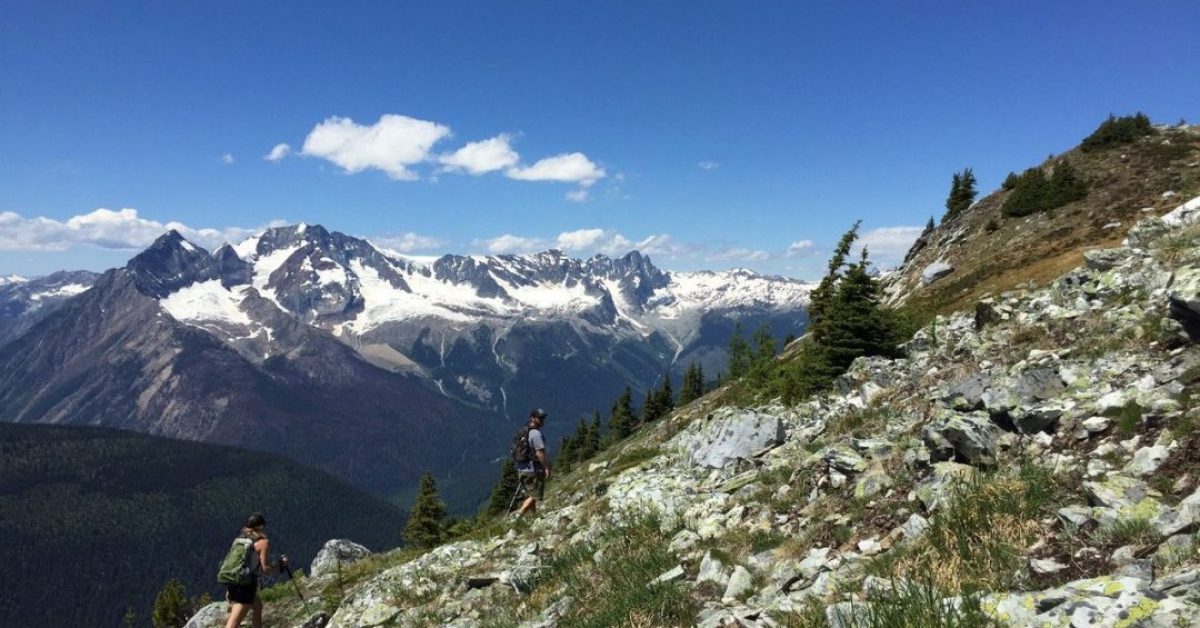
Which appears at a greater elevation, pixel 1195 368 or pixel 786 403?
pixel 1195 368

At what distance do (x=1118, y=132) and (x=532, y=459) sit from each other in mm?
57268

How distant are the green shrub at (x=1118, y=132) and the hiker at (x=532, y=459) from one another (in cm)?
5473

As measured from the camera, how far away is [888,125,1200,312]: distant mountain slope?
110 feet

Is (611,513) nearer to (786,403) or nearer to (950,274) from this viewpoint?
(786,403)

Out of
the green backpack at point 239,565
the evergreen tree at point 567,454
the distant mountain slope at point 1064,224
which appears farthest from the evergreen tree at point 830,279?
the evergreen tree at point 567,454

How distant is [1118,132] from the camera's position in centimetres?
4938

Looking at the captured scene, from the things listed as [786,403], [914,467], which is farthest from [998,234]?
[914,467]

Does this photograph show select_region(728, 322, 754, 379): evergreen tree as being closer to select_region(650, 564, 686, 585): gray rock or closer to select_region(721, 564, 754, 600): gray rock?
select_region(650, 564, 686, 585): gray rock

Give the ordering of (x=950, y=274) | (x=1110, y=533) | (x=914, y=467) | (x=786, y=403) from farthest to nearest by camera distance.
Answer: (x=950, y=274) → (x=786, y=403) → (x=914, y=467) → (x=1110, y=533)

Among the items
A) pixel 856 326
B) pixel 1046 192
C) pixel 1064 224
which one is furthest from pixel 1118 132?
pixel 856 326

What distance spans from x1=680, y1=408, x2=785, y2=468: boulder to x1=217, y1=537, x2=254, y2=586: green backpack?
1213 centimetres

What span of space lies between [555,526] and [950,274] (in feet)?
127

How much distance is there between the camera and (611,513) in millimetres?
15062

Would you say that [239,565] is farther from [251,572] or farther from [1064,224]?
[1064,224]
